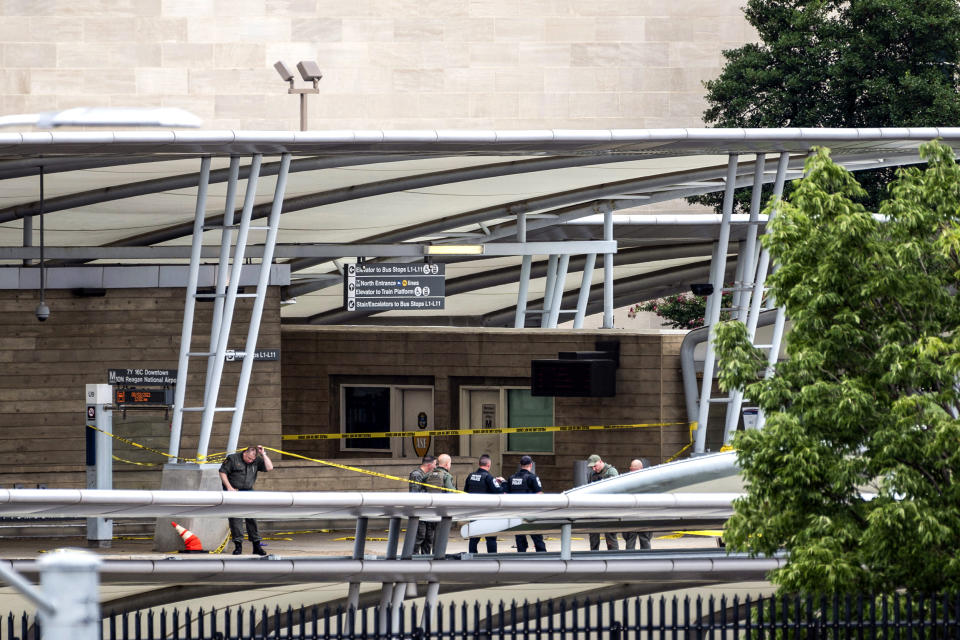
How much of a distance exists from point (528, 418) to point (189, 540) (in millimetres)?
8466

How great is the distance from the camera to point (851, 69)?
128ft

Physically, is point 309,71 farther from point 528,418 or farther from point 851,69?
point 851,69

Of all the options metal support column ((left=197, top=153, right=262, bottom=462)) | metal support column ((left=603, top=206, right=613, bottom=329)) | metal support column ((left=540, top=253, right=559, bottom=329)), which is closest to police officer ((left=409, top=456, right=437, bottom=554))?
metal support column ((left=197, top=153, right=262, bottom=462))

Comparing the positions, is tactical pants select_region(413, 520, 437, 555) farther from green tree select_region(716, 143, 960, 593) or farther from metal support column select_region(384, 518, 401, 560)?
green tree select_region(716, 143, 960, 593)

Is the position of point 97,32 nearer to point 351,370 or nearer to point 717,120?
point 717,120

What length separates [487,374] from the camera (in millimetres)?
27484

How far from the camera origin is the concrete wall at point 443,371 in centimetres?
2631

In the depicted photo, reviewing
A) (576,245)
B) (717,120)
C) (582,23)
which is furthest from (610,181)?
(582,23)

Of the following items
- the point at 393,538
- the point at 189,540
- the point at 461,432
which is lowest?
the point at 189,540

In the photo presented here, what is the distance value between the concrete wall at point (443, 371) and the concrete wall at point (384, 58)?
20.7m

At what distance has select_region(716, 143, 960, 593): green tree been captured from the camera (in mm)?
11703

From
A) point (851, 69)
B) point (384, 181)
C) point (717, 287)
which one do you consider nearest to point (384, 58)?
point (851, 69)

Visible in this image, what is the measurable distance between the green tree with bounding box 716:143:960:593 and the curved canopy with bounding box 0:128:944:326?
772 cm

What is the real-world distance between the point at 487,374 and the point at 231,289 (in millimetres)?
7751
